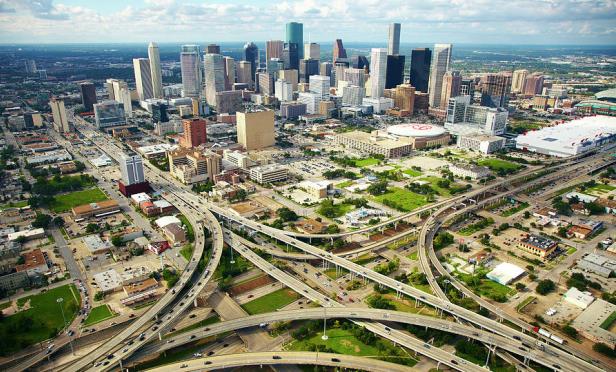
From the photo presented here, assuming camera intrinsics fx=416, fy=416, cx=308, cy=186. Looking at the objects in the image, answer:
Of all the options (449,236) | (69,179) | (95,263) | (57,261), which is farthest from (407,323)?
(69,179)

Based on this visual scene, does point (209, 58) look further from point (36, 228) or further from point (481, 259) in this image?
point (481, 259)

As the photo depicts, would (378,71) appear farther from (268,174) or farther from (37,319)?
(37,319)

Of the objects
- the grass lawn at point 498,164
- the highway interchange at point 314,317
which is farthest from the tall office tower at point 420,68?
the highway interchange at point 314,317

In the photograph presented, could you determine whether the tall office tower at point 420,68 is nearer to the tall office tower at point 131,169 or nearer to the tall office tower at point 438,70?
the tall office tower at point 438,70

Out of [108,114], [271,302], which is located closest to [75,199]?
[271,302]

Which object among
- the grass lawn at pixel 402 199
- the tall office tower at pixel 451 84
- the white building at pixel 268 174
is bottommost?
the grass lawn at pixel 402 199

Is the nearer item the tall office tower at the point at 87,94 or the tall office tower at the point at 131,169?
the tall office tower at the point at 131,169

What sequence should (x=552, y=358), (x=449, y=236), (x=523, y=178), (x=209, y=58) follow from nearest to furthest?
(x=552, y=358), (x=449, y=236), (x=523, y=178), (x=209, y=58)
